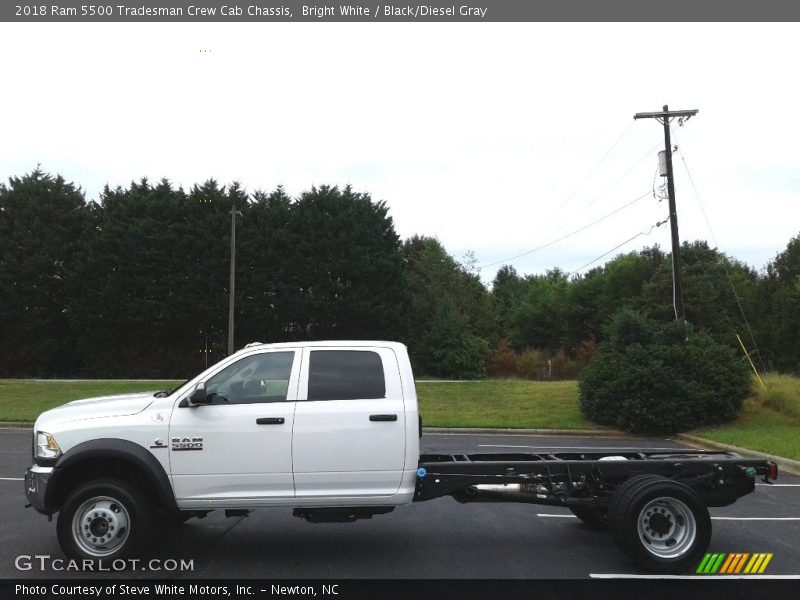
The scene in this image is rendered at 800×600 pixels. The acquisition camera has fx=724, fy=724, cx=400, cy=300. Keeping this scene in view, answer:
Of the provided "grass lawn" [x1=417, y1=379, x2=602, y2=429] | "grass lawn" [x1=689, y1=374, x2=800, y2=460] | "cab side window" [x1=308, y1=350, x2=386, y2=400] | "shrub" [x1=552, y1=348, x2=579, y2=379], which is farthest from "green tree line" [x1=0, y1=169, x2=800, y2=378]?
"cab side window" [x1=308, y1=350, x2=386, y2=400]

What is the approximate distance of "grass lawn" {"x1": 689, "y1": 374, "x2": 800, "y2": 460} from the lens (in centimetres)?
1452

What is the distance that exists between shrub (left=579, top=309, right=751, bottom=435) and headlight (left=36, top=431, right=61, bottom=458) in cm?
1451

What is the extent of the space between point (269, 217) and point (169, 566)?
37.8 m

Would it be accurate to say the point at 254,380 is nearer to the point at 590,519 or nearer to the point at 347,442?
the point at 347,442

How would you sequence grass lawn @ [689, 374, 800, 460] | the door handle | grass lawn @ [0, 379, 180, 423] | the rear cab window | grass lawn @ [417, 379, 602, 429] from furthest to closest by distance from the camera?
grass lawn @ [0, 379, 180, 423]
grass lawn @ [417, 379, 602, 429]
grass lawn @ [689, 374, 800, 460]
the rear cab window
the door handle

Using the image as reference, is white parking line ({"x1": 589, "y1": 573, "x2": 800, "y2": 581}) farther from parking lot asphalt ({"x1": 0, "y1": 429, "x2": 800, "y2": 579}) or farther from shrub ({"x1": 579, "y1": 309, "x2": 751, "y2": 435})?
shrub ({"x1": 579, "y1": 309, "x2": 751, "y2": 435})

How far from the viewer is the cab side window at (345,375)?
6520 millimetres

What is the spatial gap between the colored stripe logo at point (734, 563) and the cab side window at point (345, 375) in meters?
3.31

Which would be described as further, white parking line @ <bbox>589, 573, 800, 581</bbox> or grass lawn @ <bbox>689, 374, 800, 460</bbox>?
grass lawn @ <bbox>689, 374, 800, 460</bbox>

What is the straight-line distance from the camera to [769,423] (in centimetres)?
1783

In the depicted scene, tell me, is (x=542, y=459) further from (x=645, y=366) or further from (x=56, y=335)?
(x=56, y=335)

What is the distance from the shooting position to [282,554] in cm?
683

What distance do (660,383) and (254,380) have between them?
45.3 feet
